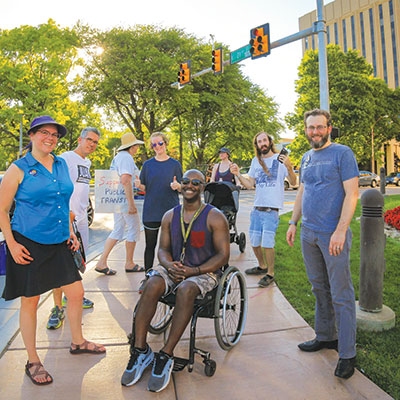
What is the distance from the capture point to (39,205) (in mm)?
2812

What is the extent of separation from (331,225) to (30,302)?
2.38 m

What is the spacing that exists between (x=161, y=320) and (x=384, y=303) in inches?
101

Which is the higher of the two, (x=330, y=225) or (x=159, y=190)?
(x=159, y=190)

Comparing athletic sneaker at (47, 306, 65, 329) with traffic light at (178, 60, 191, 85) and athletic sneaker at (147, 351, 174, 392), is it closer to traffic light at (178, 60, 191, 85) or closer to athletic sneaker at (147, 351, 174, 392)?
athletic sneaker at (147, 351, 174, 392)

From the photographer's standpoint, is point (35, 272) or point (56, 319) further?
point (56, 319)

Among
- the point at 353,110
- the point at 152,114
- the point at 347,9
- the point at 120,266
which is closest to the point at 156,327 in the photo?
the point at 120,266

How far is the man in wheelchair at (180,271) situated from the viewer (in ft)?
9.02

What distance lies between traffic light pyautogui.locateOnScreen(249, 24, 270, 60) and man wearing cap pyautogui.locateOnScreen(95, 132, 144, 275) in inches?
304

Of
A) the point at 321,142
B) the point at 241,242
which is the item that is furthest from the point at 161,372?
the point at 241,242

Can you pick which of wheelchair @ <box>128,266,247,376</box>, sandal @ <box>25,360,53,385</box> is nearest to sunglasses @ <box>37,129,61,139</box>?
wheelchair @ <box>128,266,247,376</box>

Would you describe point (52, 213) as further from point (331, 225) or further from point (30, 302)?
point (331, 225)

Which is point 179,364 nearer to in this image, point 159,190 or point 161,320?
point 161,320

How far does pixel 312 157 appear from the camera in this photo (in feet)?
10.2

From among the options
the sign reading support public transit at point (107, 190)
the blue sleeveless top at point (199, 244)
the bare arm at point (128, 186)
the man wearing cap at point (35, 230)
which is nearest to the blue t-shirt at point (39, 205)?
the man wearing cap at point (35, 230)
